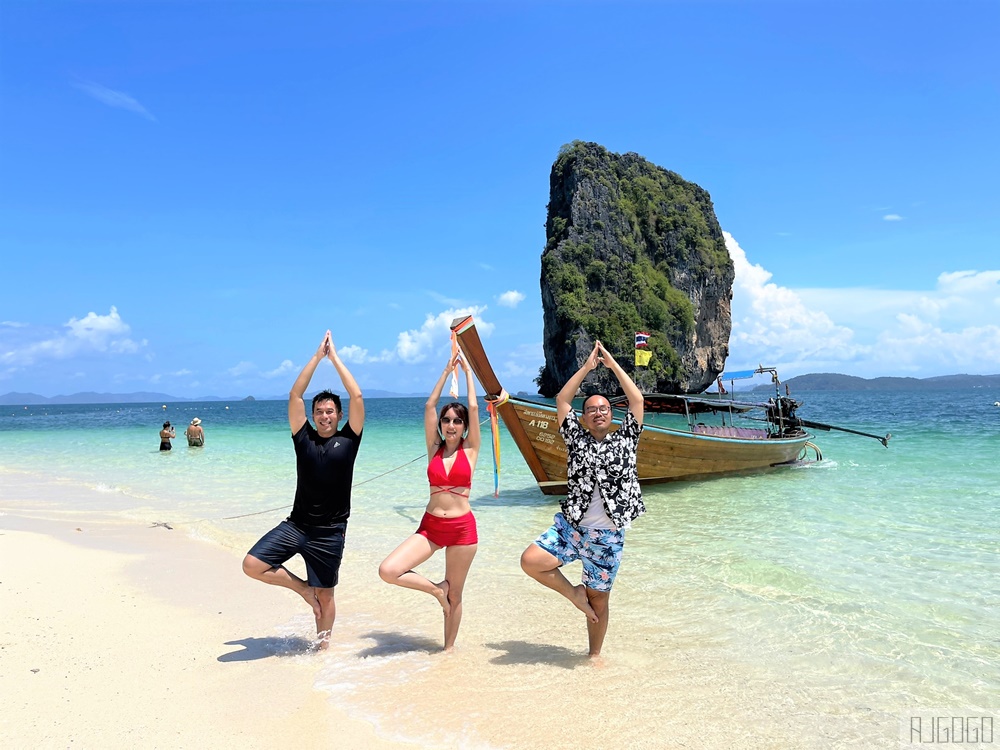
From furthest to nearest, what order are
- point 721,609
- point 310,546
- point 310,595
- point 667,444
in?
point 667,444, point 721,609, point 310,595, point 310,546

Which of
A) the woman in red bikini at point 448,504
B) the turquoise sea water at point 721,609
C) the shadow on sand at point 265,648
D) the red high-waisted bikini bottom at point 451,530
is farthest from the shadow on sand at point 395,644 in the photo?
the red high-waisted bikini bottom at point 451,530

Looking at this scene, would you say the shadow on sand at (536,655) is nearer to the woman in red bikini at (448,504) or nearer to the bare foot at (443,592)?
the bare foot at (443,592)

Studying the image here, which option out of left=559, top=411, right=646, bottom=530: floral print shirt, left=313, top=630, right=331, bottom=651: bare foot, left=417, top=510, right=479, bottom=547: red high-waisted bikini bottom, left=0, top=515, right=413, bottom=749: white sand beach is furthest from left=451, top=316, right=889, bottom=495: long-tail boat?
left=0, top=515, right=413, bottom=749: white sand beach

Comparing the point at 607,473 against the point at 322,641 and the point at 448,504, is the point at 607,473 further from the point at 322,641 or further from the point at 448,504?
the point at 322,641

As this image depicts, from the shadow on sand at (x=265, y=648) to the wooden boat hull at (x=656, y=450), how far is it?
5.64m

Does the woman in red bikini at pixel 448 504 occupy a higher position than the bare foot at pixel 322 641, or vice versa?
the woman in red bikini at pixel 448 504

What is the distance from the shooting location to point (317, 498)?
4.01 m

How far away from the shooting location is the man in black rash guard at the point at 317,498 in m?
3.97

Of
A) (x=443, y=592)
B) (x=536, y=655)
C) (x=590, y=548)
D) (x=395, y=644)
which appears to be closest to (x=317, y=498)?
(x=443, y=592)

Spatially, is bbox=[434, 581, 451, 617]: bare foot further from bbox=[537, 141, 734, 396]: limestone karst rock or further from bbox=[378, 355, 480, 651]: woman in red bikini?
bbox=[537, 141, 734, 396]: limestone karst rock

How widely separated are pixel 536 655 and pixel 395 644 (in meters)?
1.01

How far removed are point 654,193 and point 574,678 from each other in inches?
3125

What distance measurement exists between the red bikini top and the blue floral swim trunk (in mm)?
593

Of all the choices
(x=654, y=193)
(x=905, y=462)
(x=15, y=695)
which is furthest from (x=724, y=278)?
(x=15, y=695)
